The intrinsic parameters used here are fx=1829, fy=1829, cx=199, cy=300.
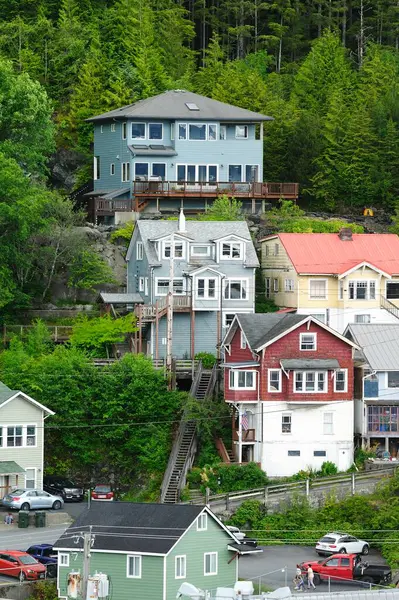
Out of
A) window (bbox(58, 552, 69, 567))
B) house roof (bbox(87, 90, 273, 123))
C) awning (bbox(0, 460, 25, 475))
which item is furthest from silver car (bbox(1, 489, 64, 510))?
house roof (bbox(87, 90, 273, 123))

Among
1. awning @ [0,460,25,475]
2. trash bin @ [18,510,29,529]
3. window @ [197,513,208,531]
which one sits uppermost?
awning @ [0,460,25,475]

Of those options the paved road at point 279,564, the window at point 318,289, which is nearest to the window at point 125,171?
the window at point 318,289

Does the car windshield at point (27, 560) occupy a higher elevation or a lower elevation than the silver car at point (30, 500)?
lower

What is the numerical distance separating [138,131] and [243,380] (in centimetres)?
3016

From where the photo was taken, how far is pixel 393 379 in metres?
92.6

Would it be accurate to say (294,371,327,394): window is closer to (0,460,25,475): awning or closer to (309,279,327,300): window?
(309,279,327,300): window

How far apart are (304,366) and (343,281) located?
1237cm

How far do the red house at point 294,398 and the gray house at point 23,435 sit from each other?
9587 millimetres

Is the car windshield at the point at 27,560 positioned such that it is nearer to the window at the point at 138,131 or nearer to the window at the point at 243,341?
the window at the point at 243,341

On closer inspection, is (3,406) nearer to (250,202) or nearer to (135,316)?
(135,316)

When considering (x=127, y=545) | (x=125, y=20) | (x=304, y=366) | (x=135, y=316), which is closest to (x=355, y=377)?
(x=304, y=366)

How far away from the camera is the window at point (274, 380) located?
90500mm

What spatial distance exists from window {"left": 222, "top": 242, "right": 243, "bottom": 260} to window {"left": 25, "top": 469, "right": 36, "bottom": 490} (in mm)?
18824

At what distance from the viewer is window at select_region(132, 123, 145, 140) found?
11612 cm
